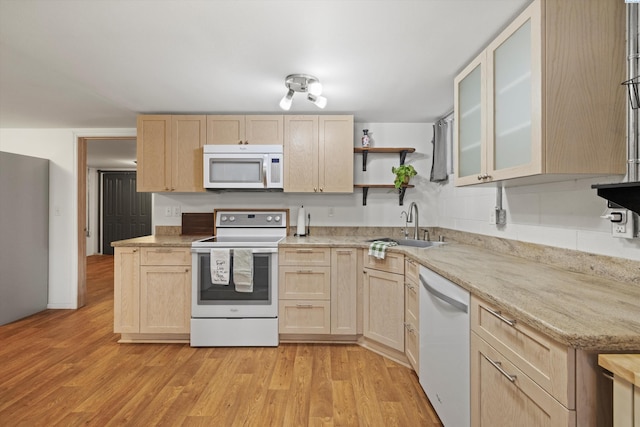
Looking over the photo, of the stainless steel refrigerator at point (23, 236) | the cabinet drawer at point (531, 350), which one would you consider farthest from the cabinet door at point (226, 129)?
the cabinet drawer at point (531, 350)

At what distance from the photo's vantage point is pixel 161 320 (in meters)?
2.71

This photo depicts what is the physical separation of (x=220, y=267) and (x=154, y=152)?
135 centimetres

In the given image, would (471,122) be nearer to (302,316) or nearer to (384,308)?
(384,308)

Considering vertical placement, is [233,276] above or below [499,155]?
below

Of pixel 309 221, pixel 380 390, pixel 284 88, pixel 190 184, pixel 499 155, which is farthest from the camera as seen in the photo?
pixel 309 221

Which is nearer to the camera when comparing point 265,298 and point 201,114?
point 265,298

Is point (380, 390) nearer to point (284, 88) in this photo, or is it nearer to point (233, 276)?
point (233, 276)

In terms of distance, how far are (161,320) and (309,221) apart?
163 centimetres

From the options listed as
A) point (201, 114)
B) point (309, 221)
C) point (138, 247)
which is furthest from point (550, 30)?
point (138, 247)

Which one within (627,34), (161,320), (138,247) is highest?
(627,34)

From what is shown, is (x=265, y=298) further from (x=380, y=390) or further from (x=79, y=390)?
(x=79, y=390)

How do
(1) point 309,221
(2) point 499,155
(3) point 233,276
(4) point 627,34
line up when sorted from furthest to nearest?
(1) point 309,221 < (3) point 233,276 < (2) point 499,155 < (4) point 627,34

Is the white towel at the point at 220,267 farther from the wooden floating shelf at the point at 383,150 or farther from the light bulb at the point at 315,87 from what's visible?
the wooden floating shelf at the point at 383,150

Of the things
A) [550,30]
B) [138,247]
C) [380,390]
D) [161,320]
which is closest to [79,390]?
[161,320]
